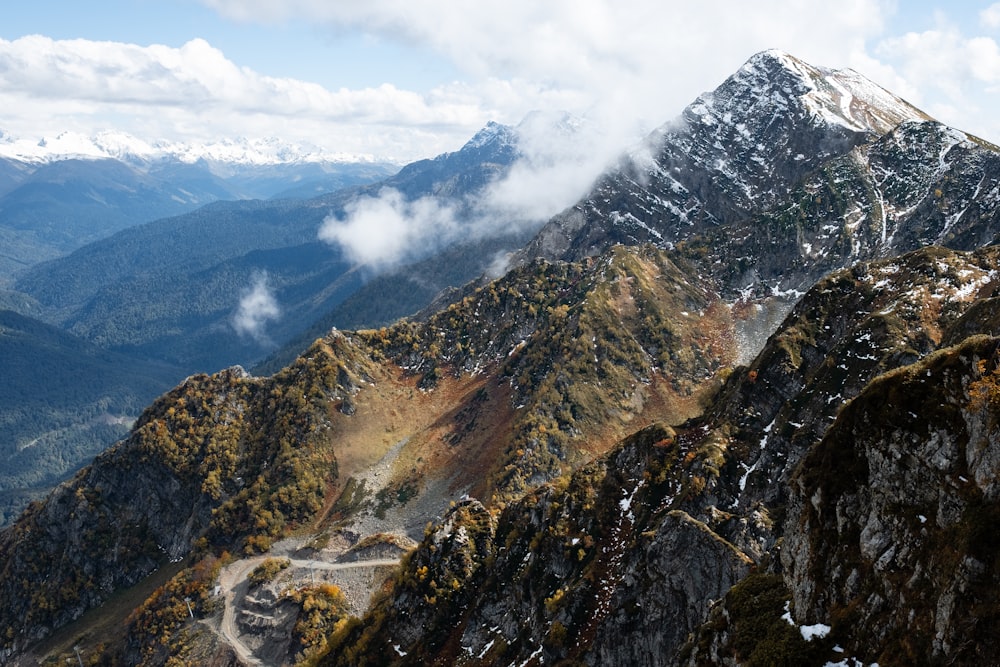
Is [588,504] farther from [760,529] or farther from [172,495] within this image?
[172,495]

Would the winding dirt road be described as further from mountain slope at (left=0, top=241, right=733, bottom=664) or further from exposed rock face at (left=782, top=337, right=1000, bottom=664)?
exposed rock face at (left=782, top=337, right=1000, bottom=664)

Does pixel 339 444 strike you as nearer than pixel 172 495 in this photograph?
Yes

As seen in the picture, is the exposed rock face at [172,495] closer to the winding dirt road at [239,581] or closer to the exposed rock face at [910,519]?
the winding dirt road at [239,581]

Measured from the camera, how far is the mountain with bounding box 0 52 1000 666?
30531mm

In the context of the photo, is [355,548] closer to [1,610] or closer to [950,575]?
[1,610]

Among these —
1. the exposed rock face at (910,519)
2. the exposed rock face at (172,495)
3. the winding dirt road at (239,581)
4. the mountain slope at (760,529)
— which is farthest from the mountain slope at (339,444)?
the exposed rock face at (910,519)

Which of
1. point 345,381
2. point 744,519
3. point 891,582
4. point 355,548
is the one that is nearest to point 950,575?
point 891,582

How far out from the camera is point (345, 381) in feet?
622

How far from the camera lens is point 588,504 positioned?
82188 millimetres

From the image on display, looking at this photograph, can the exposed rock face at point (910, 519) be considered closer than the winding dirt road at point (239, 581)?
Yes

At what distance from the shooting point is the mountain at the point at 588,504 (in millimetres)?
30531

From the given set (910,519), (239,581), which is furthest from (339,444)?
(910,519)

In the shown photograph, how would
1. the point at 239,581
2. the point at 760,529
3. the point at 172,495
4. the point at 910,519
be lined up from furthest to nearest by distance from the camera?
1. the point at 172,495
2. the point at 239,581
3. the point at 760,529
4. the point at 910,519

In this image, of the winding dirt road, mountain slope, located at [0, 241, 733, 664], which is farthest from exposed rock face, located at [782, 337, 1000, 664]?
the winding dirt road
